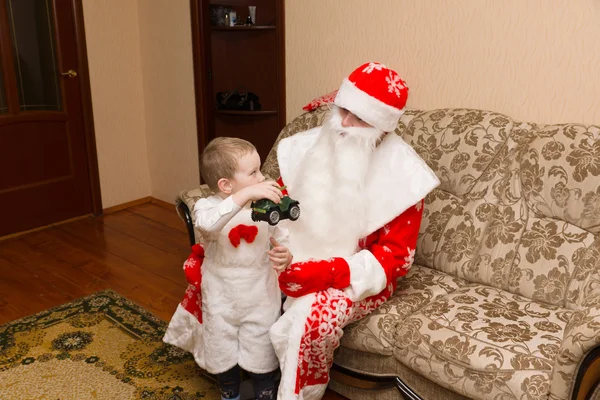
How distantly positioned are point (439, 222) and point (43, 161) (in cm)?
266

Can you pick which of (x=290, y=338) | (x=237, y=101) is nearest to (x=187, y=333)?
(x=290, y=338)

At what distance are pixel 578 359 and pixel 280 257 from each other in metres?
0.84

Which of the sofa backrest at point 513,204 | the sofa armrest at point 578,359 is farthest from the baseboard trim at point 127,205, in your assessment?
the sofa armrest at point 578,359

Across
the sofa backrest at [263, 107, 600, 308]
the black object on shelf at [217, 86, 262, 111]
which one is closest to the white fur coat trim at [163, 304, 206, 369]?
the sofa backrest at [263, 107, 600, 308]

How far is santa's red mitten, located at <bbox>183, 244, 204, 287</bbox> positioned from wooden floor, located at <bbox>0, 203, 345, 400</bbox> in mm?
810

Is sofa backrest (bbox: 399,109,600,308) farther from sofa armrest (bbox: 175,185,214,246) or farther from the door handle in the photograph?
the door handle

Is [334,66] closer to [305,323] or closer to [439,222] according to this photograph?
[439,222]

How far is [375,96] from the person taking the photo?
194cm

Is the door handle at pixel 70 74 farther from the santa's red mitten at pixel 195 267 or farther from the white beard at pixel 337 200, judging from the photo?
the white beard at pixel 337 200

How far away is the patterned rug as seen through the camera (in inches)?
88.4

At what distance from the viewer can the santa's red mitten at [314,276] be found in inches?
73.8

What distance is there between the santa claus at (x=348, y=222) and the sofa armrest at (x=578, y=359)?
0.57 m

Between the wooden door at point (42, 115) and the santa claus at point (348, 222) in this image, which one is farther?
the wooden door at point (42, 115)

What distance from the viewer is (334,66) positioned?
9.98 ft
